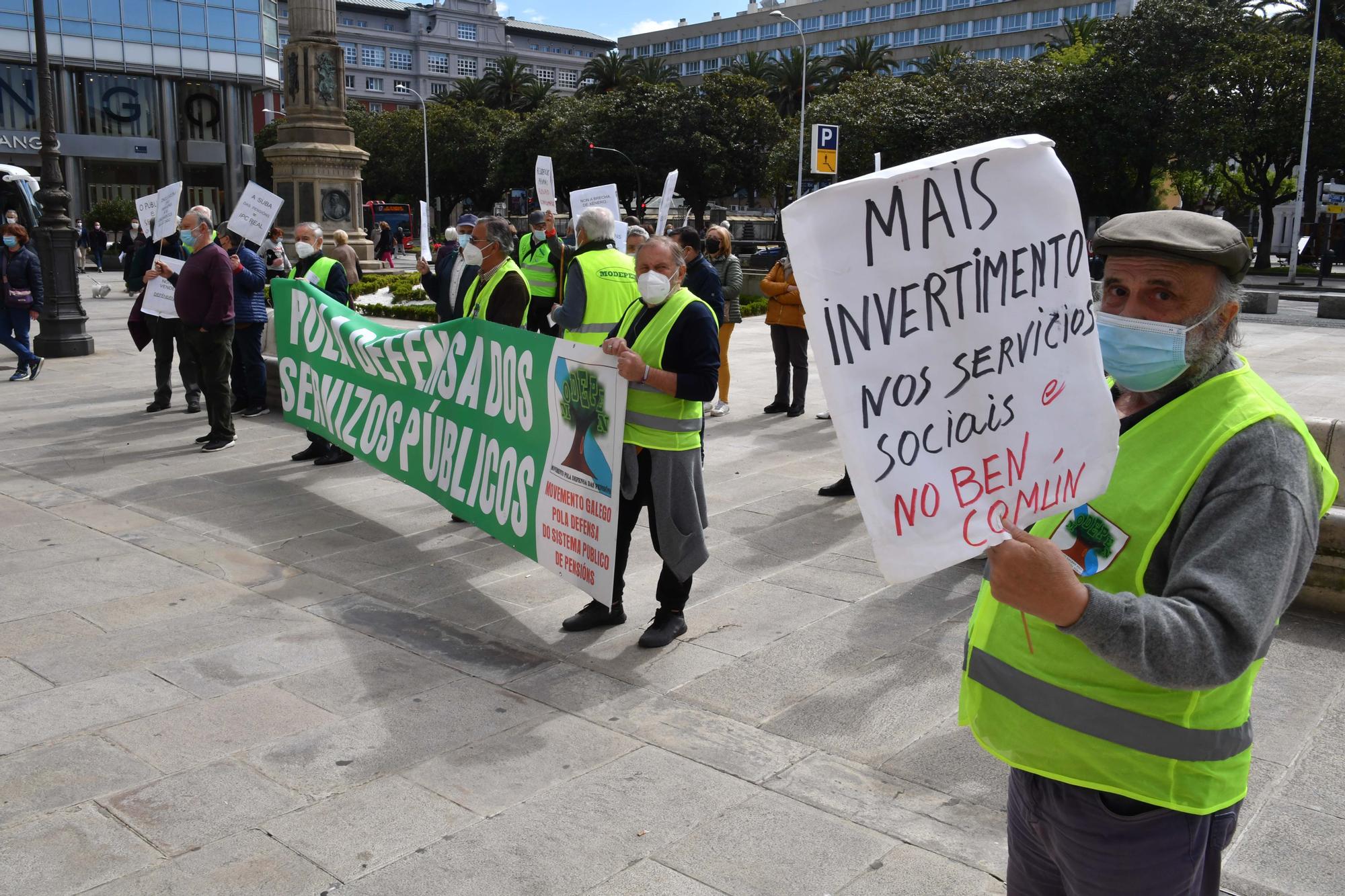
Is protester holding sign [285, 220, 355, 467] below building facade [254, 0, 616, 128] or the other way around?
below

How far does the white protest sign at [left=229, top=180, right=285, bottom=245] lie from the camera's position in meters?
10.6

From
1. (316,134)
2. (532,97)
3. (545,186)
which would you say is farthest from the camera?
(532,97)

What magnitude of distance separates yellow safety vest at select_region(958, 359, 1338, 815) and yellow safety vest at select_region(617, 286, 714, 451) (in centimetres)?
318

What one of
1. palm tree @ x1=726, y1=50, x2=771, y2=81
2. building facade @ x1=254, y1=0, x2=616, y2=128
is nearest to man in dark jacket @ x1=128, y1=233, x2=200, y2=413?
palm tree @ x1=726, y1=50, x2=771, y2=81

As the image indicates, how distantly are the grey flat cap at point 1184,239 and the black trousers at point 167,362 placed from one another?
10.6 m

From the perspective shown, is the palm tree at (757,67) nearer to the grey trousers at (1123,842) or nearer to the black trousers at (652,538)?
the black trousers at (652,538)

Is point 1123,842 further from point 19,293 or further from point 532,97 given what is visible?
point 532,97

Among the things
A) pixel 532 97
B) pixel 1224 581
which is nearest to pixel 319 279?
pixel 1224 581

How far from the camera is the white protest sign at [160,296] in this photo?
11008 mm

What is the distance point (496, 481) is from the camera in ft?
19.8

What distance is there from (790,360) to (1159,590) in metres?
9.39

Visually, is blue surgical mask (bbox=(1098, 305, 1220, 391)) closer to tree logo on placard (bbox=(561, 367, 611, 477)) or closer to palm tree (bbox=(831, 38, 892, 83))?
tree logo on placard (bbox=(561, 367, 611, 477))

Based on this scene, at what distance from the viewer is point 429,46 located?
388 ft

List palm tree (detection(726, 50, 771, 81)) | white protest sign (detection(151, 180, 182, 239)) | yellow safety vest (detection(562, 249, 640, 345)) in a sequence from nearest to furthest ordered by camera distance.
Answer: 1. yellow safety vest (detection(562, 249, 640, 345))
2. white protest sign (detection(151, 180, 182, 239))
3. palm tree (detection(726, 50, 771, 81))
